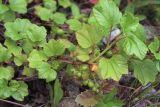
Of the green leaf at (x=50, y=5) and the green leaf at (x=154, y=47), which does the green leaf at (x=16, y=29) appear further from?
the green leaf at (x=154, y=47)

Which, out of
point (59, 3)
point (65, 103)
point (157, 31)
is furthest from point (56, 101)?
point (157, 31)

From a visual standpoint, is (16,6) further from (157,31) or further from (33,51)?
(157,31)

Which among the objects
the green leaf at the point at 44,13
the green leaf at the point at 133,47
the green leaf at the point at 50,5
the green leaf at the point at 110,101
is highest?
the green leaf at the point at 50,5

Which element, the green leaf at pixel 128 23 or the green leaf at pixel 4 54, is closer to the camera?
the green leaf at pixel 128 23

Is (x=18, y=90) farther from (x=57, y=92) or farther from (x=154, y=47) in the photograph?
(x=154, y=47)

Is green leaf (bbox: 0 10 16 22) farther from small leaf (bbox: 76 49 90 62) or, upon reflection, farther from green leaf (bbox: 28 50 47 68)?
small leaf (bbox: 76 49 90 62)

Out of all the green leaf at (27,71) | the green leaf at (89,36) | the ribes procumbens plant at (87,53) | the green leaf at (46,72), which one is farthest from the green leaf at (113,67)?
the green leaf at (27,71)

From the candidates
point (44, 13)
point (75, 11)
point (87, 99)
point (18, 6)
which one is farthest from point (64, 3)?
point (87, 99)
